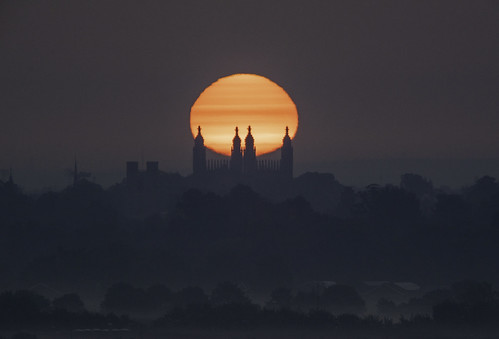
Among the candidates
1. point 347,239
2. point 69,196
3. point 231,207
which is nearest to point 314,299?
point 347,239

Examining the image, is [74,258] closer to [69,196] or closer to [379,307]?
[379,307]

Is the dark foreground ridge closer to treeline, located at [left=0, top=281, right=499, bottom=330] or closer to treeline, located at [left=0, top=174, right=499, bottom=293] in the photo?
treeline, located at [left=0, top=281, right=499, bottom=330]

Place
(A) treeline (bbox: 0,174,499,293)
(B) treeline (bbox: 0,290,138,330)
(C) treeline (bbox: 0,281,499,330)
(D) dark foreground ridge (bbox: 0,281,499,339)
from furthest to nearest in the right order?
(A) treeline (bbox: 0,174,499,293) < (C) treeline (bbox: 0,281,499,330) < (B) treeline (bbox: 0,290,138,330) < (D) dark foreground ridge (bbox: 0,281,499,339)

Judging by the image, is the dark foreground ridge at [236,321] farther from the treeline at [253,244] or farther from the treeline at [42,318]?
the treeline at [253,244]

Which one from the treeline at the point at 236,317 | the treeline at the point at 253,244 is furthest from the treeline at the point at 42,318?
the treeline at the point at 253,244

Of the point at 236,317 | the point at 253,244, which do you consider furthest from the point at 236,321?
the point at 253,244

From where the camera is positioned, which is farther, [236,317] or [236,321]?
[236,317]

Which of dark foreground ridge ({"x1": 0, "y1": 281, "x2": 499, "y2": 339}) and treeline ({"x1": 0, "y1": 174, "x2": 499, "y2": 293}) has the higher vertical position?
treeline ({"x1": 0, "y1": 174, "x2": 499, "y2": 293})

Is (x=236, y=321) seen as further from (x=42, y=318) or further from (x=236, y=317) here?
(x=42, y=318)

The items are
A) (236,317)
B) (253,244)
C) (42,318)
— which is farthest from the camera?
(253,244)

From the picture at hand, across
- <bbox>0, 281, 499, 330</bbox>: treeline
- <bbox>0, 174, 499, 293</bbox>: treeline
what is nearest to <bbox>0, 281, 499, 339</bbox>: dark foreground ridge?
<bbox>0, 281, 499, 330</bbox>: treeline

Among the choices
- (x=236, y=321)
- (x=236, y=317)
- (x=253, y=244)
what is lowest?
(x=236, y=321)
